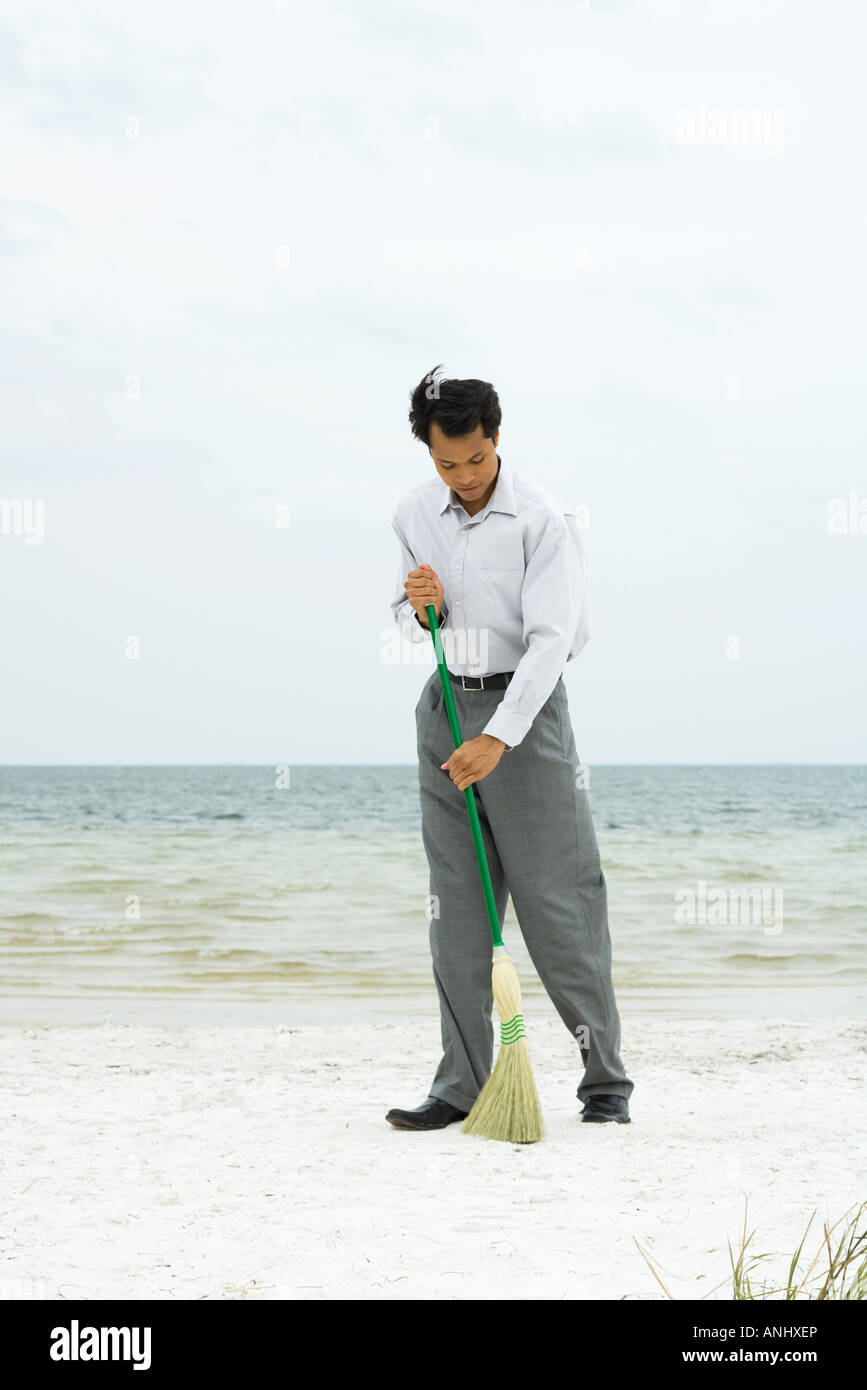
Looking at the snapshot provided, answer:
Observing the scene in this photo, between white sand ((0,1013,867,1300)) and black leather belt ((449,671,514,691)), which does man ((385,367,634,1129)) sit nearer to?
black leather belt ((449,671,514,691))

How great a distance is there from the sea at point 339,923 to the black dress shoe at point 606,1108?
2.57 feet

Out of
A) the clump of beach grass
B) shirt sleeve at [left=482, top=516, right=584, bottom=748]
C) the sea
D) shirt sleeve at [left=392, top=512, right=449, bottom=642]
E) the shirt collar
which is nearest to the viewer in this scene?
the clump of beach grass

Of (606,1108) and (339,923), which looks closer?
(606,1108)

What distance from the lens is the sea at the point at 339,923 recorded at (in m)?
5.73

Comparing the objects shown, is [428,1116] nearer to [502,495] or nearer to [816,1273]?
[816,1273]

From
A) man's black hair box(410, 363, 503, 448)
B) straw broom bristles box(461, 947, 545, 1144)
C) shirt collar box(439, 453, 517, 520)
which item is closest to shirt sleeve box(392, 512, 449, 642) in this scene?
shirt collar box(439, 453, 517, 520)

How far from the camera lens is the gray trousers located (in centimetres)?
304

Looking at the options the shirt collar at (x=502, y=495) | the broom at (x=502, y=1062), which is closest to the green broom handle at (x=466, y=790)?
the broom at (x=502, y=1062)

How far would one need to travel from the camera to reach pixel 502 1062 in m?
2.98

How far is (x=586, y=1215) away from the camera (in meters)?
2.33

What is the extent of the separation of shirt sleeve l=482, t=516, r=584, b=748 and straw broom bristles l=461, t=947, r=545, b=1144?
64cm

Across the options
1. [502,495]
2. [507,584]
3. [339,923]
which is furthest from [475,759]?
[339,923]

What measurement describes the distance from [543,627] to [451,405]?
1.89 ft
